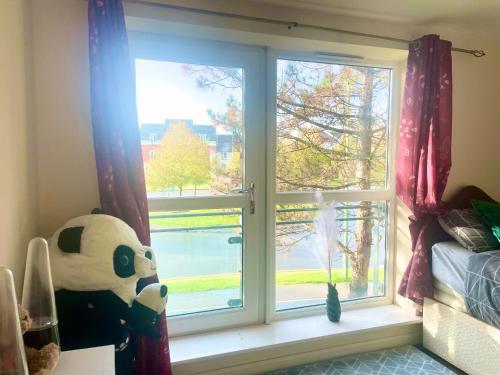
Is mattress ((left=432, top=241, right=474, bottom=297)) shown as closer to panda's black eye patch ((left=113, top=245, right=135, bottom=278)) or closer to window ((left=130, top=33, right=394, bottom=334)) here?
window ((left=130, top=33, right=394, bottom=334))

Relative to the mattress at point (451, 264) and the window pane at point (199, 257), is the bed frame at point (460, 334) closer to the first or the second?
the mattress at point (451, 264)

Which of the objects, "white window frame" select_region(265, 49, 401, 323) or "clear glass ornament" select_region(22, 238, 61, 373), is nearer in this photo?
"clear glass ornament" select_region(22, 238, 61, 373)

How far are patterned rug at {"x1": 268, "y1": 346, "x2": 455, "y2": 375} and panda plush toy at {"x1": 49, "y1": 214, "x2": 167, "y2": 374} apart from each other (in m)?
1.11

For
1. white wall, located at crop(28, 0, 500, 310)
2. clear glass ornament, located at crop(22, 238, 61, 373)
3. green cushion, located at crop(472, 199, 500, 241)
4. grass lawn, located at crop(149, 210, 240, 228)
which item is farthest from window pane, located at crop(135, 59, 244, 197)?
green cushion, located at crop(472, 199, 500, 241)

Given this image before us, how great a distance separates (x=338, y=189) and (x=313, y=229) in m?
0.33

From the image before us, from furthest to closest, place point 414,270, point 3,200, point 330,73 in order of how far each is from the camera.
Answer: point 330,73 < point 414,270 < point 3,200

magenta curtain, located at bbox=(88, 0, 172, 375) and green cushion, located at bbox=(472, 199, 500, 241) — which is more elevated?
magenta curtain, located at bbox=(88, 0, 172, 375)

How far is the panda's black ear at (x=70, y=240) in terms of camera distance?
4.58 ft

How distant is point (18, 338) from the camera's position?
0.78 metres

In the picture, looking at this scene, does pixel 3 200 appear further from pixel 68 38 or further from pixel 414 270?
pixel 414 270

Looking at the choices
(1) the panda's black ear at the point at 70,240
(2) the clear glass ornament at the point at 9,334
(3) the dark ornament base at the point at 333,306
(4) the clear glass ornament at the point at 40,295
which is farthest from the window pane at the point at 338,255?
(2) the clear glass ornament at the point at 9,334

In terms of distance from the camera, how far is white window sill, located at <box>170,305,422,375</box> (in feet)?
6.64

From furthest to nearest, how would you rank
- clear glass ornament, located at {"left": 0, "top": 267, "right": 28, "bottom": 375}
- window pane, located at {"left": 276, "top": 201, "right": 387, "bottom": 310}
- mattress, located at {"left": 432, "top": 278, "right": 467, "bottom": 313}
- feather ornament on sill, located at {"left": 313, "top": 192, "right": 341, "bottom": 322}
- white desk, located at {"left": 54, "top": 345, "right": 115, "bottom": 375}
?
1. window pane, located at {"left": 276, "top": 201, "right": 387, "bottom": 310}
2. feather ornament on sill, located at {"left": 313, "top": 192, "right": 341, "bottom": 322}
3. mattress, located at {"left": 432, "top": 278, "right": 467, "bottom": 313}
4. white desk, located at {"left": 54, "top": 345, "right": 115, "bottom": 375}
5. clear glass ornament, located at {"left": 0, "top": 267, "right": 28, "bottom": 375}

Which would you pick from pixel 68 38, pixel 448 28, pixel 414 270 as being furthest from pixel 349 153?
pixel 68 38
